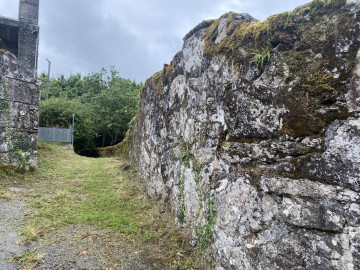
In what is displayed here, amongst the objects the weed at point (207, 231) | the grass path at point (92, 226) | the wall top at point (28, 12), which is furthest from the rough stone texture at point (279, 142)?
the wall top at point (28, 12)

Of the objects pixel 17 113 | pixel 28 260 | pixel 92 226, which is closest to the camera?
pixel 28 260

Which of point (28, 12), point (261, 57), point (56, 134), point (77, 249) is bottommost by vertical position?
point (77, 249)

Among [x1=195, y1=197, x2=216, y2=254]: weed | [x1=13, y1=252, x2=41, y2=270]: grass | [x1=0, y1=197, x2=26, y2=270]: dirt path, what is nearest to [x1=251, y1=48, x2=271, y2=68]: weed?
[x1=195, y1=197, x2=216, y2=254]: weed

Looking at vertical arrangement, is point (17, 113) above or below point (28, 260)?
above

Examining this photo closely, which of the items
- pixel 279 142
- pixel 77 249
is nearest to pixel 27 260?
pixel 77 249

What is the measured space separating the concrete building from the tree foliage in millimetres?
2271

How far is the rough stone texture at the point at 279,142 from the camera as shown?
1.74 m

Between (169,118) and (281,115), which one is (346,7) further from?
(169,118)

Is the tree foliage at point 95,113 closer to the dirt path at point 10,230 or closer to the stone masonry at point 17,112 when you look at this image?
the stone masonry at point 17,112

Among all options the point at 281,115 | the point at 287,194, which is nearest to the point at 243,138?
the point at 281,115

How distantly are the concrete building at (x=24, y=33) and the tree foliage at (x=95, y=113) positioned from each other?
227 centimetres

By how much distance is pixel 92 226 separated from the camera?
366 cm

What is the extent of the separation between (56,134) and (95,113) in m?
4.56

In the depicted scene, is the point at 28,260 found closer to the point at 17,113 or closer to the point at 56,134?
the point at 17,113
